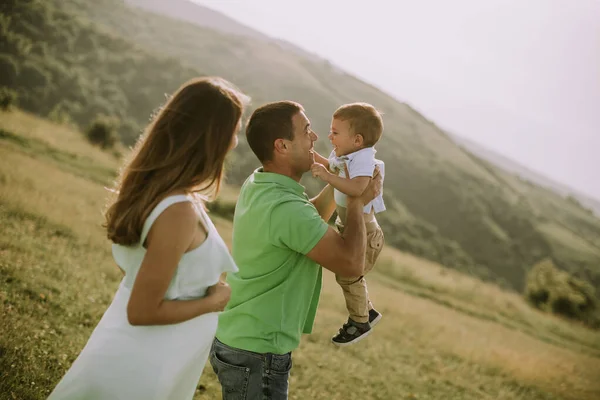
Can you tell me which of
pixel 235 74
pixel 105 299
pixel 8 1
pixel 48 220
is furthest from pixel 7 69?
pixel 235 74

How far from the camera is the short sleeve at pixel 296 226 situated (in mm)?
2705

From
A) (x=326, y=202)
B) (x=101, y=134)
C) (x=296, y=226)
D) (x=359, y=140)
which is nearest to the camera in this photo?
(x=296, y=226)

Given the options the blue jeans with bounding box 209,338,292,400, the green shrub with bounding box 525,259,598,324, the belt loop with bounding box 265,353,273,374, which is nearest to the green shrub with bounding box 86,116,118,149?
the green shrub with bounding box 525,259,598,324

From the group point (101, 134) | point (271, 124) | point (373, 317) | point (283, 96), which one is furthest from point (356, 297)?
point (283, 96)

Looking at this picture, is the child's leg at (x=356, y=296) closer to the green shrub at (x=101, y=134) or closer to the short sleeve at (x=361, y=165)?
the short sleeve at (x=361, y=165)

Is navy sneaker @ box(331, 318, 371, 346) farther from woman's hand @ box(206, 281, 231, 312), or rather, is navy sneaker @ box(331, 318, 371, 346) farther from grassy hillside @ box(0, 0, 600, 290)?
grassy hillside @ box(0, 0, 600, 290)

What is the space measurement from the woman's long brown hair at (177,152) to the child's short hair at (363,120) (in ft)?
5.55

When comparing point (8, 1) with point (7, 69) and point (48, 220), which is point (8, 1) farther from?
point (48, 220)

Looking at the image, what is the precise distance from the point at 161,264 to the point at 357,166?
1857 millimetres

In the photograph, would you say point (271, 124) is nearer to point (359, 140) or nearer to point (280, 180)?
point (280, 180)

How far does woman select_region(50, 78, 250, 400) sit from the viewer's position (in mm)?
2098

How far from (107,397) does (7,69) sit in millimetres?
58975

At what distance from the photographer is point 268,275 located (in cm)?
292

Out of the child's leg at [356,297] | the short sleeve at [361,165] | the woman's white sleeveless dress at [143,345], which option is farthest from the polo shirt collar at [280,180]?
the child's leg at [356,297]
